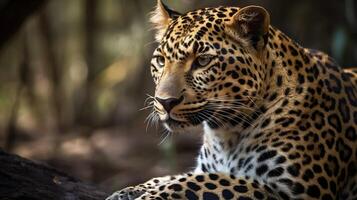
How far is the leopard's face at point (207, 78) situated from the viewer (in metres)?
7.44

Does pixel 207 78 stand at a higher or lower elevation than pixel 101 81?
lower

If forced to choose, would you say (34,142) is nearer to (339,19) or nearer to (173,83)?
(339,19)

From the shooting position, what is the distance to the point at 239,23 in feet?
25.1

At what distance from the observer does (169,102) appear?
7.31 m

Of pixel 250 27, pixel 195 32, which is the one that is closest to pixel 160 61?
pixel 195 32

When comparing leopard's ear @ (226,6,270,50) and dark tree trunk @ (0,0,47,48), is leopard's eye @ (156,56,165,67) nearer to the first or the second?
leopard's ear @ (226,6,270,50)

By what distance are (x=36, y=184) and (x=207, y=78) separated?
1.85 m

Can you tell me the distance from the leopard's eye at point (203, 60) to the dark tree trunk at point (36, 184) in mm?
1594

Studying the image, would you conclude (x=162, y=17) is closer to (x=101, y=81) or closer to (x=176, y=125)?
(x=176, y=125)

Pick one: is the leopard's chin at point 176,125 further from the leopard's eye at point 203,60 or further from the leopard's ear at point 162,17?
the leopard's ear at point 162,17

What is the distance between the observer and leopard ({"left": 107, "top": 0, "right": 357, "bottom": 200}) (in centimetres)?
729

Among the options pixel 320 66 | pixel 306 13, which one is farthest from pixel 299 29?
pixel 320 66

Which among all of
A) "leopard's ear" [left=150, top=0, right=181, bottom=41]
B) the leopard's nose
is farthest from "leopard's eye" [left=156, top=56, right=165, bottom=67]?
the leopard's nose

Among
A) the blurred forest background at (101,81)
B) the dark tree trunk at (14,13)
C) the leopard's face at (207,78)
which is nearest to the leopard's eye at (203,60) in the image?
the leopard's face at (207,78)
